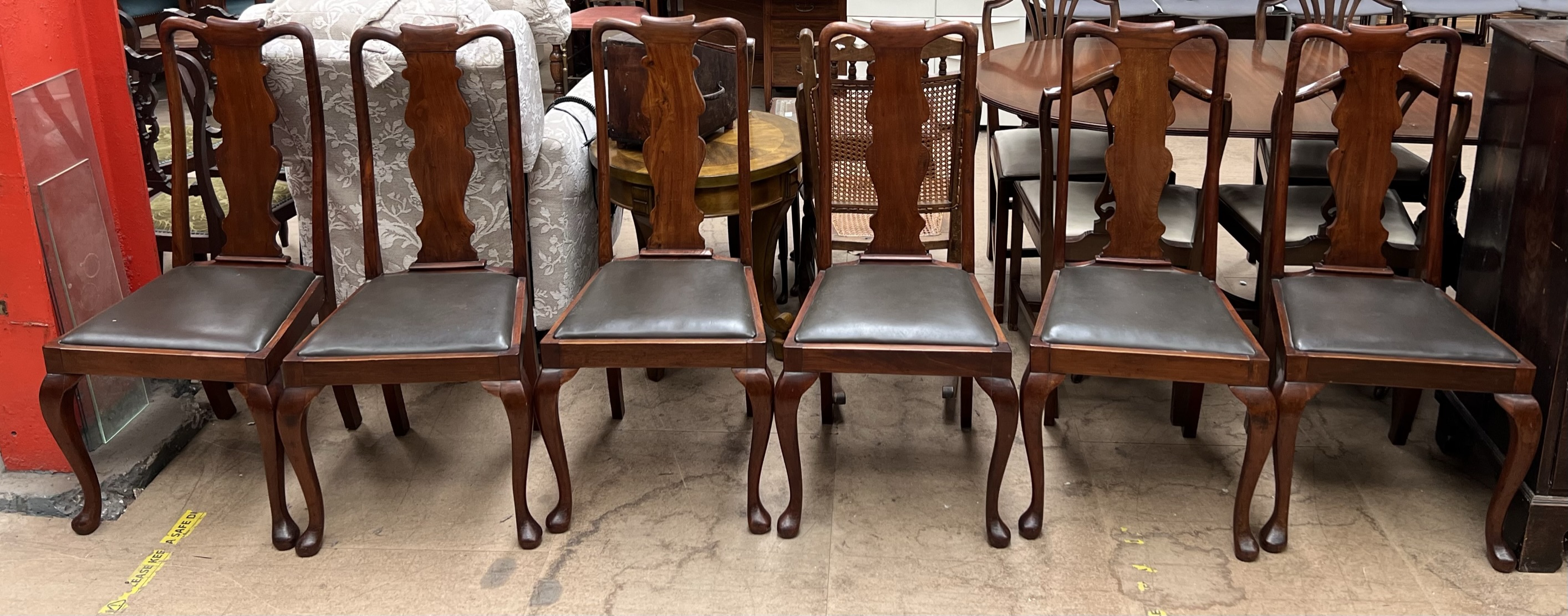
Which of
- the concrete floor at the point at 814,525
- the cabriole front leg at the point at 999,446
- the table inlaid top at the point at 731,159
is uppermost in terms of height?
the table inlaid top at the point at 731,159

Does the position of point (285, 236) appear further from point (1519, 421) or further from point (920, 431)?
point (1519, 421)

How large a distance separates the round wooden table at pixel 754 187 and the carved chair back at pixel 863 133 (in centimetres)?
9

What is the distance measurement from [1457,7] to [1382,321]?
14.2 feet

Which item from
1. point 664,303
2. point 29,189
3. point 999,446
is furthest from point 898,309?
point 29,189

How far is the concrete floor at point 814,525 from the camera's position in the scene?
A: 2285 millimetres

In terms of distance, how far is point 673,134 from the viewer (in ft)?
8.58

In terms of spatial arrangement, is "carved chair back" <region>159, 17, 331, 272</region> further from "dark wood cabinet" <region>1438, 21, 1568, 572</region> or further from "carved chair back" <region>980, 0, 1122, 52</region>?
"dark wood cabinet" <region>1438, 21, 1568, 572</region>

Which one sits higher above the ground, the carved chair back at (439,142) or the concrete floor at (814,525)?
the carved chair back at (439,142)

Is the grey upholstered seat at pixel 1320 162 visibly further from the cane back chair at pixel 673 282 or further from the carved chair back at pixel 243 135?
the carved chair back at pixel 243 135

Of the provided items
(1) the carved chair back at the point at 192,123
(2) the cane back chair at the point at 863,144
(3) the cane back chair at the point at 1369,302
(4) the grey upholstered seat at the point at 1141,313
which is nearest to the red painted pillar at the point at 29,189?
(1) the carved chair back at the point at 192,123

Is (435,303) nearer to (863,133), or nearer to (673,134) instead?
(673,134)

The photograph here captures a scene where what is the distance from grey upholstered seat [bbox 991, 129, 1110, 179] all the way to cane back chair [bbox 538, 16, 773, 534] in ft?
2.96

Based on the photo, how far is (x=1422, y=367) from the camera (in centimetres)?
218

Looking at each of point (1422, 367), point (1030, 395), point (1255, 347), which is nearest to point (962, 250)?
point (1030, 395)
